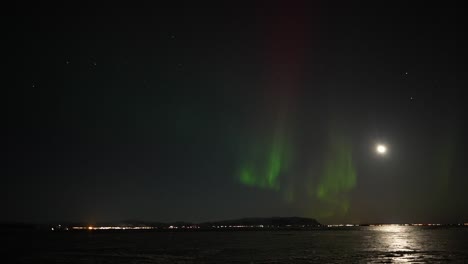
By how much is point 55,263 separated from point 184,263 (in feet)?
39.8

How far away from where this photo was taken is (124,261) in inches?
1609

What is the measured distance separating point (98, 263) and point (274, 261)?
15980 mm

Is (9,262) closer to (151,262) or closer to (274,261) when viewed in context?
(151,262)

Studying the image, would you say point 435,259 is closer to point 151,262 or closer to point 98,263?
point 151,262

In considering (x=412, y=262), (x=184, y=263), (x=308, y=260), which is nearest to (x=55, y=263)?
(x=184, y=263)

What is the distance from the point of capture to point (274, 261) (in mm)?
39469

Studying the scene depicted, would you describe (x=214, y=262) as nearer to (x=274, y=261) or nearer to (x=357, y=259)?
(x=274, y=261)

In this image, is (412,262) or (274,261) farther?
(274,261)

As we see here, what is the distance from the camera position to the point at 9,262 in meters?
41.6

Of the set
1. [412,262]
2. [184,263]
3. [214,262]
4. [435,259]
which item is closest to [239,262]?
[214,262]

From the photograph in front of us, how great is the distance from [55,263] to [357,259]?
2785 centimetres

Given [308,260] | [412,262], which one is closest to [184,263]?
[308,260]

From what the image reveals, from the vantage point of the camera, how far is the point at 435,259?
39531 millimetres

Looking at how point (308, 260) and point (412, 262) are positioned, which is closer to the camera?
point (412, 262)
